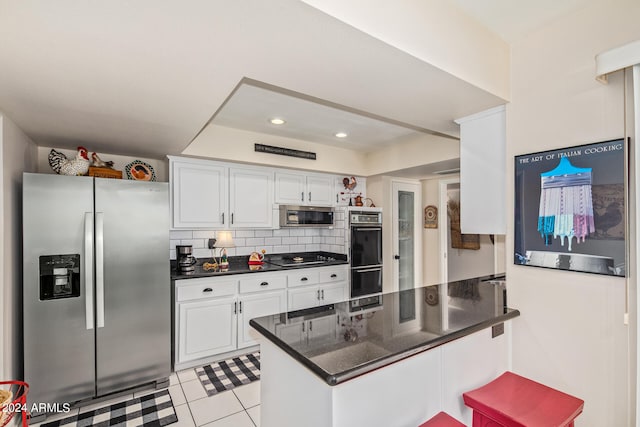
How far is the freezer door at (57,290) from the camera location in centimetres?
219

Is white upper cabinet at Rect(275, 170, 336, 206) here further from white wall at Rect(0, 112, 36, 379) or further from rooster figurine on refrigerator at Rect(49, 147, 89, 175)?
white wall at Rect(0, 112, 36, 379)

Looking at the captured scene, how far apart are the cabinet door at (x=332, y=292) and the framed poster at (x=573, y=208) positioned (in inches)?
96.3

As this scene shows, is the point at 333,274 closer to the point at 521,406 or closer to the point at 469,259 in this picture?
the point at 469,259

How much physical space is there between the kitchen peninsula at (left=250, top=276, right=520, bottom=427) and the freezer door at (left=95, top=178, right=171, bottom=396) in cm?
148

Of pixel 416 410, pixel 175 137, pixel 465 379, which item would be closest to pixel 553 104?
pixel 465 379

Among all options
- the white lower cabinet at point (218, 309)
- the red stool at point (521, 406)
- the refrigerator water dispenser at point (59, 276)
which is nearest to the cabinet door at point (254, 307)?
the white lower cabinet at point (218, 309)

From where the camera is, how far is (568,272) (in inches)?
62.7

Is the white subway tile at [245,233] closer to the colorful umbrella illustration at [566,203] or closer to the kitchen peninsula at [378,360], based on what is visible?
the kitchen peninsula at [378,360]

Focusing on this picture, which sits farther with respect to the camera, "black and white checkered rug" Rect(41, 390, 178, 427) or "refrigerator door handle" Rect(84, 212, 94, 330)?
"refrigerator door handle" Rect(84, 212, 94, 330)

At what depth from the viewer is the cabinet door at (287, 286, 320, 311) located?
3.58 m

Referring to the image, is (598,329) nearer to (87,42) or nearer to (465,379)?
(465,379)

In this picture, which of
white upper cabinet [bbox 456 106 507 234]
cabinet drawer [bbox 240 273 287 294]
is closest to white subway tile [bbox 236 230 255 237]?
cabinet drawer [bbox 240 273 287 294]

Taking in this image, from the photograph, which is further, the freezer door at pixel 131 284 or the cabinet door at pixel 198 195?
the cabinet door at pixel 198 195

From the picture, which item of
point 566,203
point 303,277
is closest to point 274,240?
point 303,277
